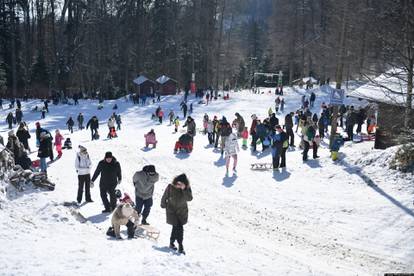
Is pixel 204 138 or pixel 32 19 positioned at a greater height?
pixel 32 19

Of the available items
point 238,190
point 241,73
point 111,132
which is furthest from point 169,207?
point 241,73

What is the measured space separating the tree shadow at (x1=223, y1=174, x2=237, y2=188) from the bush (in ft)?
16.6

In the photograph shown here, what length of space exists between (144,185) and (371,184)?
24.9 feet

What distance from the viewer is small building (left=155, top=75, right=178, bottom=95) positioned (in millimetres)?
45656

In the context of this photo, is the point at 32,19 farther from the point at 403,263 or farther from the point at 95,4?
the point at 403,263

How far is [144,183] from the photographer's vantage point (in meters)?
10.4

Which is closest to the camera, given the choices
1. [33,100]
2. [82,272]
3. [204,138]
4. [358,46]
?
[82,272]

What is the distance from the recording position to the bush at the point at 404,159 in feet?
47.9

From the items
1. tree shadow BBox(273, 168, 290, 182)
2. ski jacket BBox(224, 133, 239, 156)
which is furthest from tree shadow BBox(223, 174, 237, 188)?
tree shadow BBox(273, 168, 290, 182)

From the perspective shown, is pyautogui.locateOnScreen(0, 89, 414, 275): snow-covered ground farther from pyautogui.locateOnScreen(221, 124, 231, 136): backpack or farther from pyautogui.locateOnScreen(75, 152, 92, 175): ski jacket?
pyautogui.locateOnScreen(221, 124, 231, 136): backpack

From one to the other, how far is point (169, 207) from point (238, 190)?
6890 millimetres

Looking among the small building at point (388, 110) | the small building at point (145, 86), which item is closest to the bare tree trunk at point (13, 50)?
the small building at point (145, 86)

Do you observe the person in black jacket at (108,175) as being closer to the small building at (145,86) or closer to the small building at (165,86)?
the small building at (145,86)

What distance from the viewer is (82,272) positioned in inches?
292
